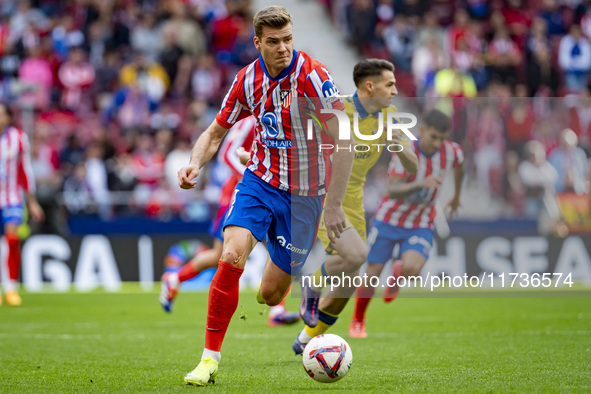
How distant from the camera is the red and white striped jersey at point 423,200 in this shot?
813 cm

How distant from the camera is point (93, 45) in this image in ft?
59.6

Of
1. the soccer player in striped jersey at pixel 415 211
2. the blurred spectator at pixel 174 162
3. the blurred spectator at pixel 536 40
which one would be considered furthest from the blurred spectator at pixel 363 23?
the soccer player in striped jersey at pixel 415 211

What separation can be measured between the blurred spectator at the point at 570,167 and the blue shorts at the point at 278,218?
8937mm

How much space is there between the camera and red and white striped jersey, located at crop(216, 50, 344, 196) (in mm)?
5652

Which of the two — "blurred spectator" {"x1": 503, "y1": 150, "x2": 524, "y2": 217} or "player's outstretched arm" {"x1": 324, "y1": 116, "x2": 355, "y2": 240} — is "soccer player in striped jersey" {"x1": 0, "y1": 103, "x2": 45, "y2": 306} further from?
"blurred spectator" {"x1": 503, "y1": 150, "x2": 524, "y2": 217}

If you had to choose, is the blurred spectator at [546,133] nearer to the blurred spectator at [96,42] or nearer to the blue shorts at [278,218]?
the blurred spectator at [96,42]

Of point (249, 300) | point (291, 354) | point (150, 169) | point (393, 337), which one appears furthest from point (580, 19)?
point (291, 354)

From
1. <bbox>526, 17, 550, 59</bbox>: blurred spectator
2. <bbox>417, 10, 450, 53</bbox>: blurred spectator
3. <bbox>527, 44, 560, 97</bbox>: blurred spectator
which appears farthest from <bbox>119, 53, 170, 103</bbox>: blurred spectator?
<bbox>526, 17, 550, 59</bbox>: blurred spectator

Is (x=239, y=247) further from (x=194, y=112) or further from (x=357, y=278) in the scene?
(x=194, y=112)

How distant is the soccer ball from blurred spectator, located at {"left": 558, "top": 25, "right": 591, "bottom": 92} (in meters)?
14.9

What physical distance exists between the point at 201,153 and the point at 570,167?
9886mm

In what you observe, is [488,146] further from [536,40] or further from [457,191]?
[457,191]

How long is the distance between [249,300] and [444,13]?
1082cm

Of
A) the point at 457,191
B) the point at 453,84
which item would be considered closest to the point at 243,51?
the point at 453,84
